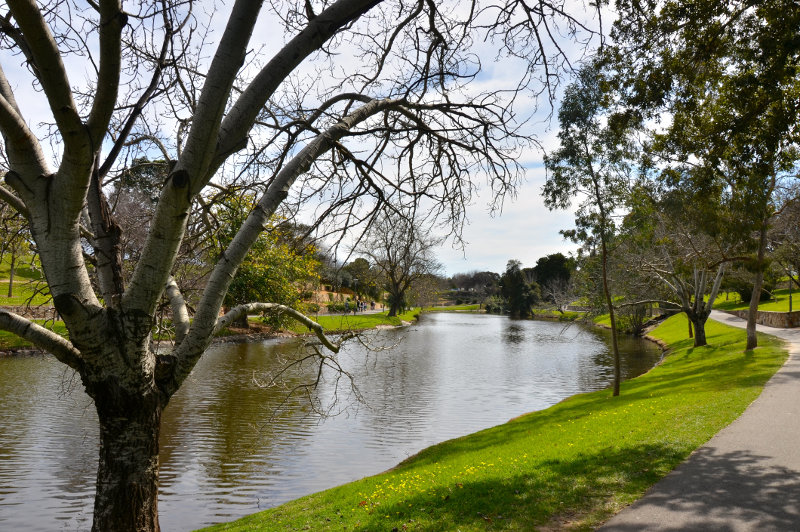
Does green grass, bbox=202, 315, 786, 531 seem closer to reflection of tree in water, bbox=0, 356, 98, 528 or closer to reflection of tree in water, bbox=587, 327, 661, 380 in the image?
reflection of tree in water, bbox=0, 356, 98, 528

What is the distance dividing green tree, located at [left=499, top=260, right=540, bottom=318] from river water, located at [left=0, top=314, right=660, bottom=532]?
2543 inches

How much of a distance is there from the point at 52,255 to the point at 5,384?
58.3 feet

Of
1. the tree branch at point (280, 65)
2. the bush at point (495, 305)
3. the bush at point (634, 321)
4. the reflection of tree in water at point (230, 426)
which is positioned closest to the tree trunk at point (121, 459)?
the tree branch at point (280, 65)

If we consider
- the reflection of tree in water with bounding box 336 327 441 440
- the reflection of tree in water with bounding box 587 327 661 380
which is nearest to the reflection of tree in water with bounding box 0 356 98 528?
the reflection of tree in water with bounding box 336 327 441 440

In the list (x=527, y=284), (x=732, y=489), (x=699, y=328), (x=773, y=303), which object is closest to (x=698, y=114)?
(x=732, y=489)

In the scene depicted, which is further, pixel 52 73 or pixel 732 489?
pixel 732 489

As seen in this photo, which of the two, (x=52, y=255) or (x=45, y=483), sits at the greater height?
(x=52, y=255)

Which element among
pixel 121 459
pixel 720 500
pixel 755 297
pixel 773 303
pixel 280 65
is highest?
pixel 280 65

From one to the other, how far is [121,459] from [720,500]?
6.15 meters

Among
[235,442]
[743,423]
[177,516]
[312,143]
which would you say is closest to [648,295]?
[743,423]

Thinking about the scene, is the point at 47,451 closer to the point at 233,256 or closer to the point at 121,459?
the point at 121,459

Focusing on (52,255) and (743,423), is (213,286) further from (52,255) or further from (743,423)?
(743,423)

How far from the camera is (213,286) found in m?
4.32

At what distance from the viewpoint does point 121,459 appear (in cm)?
419
